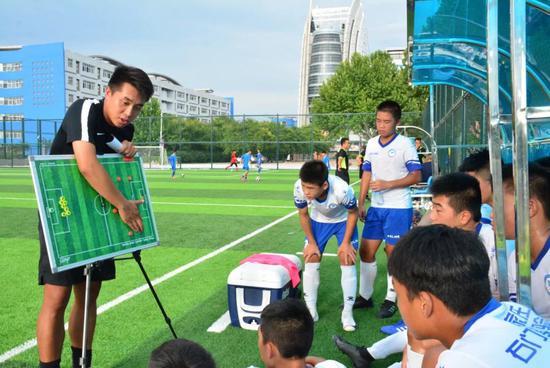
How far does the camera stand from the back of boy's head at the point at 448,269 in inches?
61.6

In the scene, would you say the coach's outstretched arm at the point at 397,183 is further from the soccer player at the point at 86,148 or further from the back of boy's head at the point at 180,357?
the back of boy's head at the point at 180,357

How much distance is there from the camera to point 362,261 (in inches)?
188

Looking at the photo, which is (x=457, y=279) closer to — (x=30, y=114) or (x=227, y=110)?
(x=30, y=114)

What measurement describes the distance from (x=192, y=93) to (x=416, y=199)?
4630 inches

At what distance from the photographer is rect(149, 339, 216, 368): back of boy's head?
169 centimetres

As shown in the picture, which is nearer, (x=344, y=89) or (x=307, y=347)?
(x=307, y=347)

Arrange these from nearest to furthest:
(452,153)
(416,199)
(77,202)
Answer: (77,202) → (416,199) → (452,153)

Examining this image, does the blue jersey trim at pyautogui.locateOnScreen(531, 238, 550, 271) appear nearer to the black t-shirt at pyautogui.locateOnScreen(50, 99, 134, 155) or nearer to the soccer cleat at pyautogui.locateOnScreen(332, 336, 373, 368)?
the soccer cleat at pyautogui.locateOnScreen(332, 336, 373, 368)

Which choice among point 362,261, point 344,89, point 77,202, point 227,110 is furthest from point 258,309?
point 227,110

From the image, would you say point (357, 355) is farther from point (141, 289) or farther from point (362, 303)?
point (141, 289)

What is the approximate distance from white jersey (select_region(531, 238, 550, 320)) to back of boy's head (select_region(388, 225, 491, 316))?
0.96 meters

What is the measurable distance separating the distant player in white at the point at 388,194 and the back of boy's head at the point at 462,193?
5.14 feet

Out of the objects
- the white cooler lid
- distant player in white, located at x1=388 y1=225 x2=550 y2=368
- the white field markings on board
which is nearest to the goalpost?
the white field markings on board

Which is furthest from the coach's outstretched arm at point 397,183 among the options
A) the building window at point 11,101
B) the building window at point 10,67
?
the building window at point 10,67
